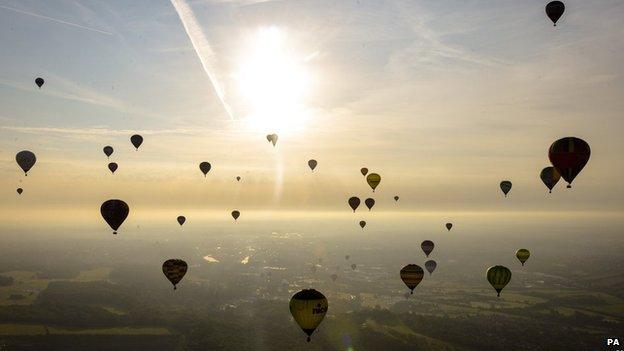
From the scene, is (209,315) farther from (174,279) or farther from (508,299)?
(508,299)

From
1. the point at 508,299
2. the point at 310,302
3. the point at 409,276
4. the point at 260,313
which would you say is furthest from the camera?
the point at 508,299

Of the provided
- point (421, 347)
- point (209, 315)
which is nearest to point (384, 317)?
point (421, 347)

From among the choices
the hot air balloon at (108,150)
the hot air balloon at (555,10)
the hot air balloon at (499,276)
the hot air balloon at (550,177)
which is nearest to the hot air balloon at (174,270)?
the hot air balloon at (108,150)

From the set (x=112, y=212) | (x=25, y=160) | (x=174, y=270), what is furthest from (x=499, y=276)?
(x=25, y=160)

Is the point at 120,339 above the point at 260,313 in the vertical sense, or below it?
below

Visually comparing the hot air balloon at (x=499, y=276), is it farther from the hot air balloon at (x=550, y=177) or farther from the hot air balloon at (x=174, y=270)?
the hot air balloon at (x=174, y=270)

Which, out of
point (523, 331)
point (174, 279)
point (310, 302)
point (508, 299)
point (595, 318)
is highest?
point (508, 299)

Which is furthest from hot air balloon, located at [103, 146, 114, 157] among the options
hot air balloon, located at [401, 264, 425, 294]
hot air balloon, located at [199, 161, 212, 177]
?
hot air balloon, located at [401, 264, 425, 294]
